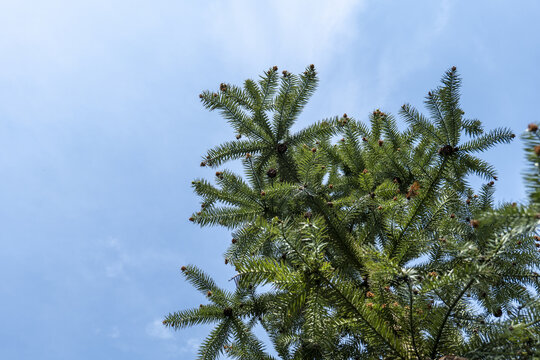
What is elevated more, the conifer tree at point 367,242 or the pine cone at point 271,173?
the pine cone at point 271,173

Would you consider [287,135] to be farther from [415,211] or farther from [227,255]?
[415,211]

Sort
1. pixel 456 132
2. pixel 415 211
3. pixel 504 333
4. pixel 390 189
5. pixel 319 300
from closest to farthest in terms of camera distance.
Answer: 1. pixel 504 333
2. pixel 319 300
3. pixel 415 211
4. pixel 456 132
5. pixel 390 189

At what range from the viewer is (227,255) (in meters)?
4.50

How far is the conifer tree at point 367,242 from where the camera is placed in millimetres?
2074

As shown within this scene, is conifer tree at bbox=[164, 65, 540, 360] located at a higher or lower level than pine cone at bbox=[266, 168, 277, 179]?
lower

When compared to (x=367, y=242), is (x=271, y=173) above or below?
above

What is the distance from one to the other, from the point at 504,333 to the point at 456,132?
2072 mm

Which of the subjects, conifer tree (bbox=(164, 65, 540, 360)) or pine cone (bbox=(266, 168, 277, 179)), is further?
pine cone (bbox=(266, 168, 277, 179))

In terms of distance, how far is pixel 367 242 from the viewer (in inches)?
158

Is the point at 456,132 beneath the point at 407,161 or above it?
beneath

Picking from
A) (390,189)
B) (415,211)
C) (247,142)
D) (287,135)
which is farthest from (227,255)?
(415,211)

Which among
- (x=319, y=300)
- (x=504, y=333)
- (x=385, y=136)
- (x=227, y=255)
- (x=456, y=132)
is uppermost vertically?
(x=385, y=136)

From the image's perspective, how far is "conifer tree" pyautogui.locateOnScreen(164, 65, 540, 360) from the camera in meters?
2.07

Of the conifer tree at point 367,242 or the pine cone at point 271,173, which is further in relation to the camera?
the pine cone at point 271,173
